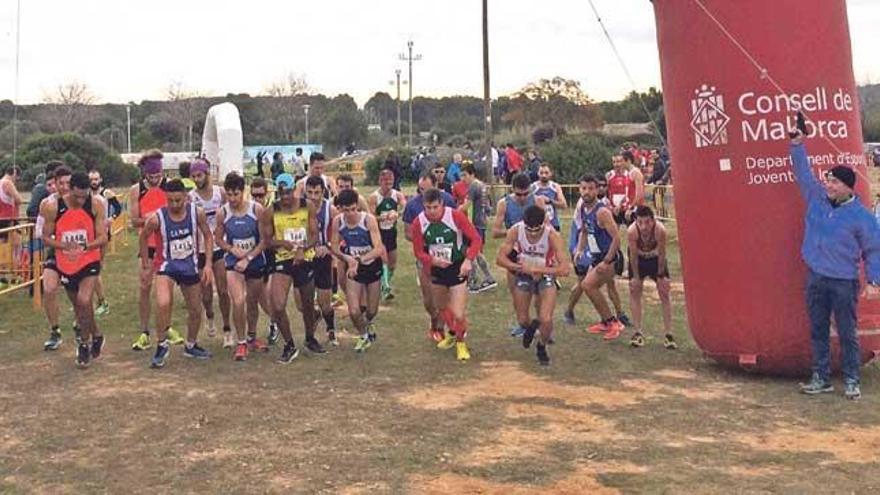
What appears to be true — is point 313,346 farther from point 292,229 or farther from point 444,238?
point 444,238

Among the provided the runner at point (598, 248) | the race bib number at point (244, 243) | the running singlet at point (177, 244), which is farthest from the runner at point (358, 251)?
the runner at point (598, 248)

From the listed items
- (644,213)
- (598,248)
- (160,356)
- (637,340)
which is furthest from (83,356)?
(644,213)

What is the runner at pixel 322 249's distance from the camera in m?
8.87

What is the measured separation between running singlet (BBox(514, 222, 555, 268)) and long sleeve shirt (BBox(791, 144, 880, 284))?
90.6 inches

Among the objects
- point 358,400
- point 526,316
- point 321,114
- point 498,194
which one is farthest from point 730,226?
point 321,114

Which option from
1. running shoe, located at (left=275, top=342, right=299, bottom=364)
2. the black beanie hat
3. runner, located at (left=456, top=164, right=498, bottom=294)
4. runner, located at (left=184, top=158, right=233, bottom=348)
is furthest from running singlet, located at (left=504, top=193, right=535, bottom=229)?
the black beanie hat

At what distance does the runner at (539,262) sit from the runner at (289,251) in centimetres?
181

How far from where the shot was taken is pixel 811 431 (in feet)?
20.8

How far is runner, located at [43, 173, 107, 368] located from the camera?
840cm

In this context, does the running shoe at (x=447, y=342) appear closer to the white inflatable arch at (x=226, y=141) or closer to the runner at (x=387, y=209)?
the runner at (x=387, y=209)

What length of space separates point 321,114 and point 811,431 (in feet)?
277

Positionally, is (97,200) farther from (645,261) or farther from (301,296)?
(645,261)

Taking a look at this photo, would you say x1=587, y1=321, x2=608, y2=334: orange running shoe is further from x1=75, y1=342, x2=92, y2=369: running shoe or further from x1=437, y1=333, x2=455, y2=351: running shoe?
x1=75, y1=342, x2=92, y2=369: running shoe

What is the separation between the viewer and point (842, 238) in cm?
700
